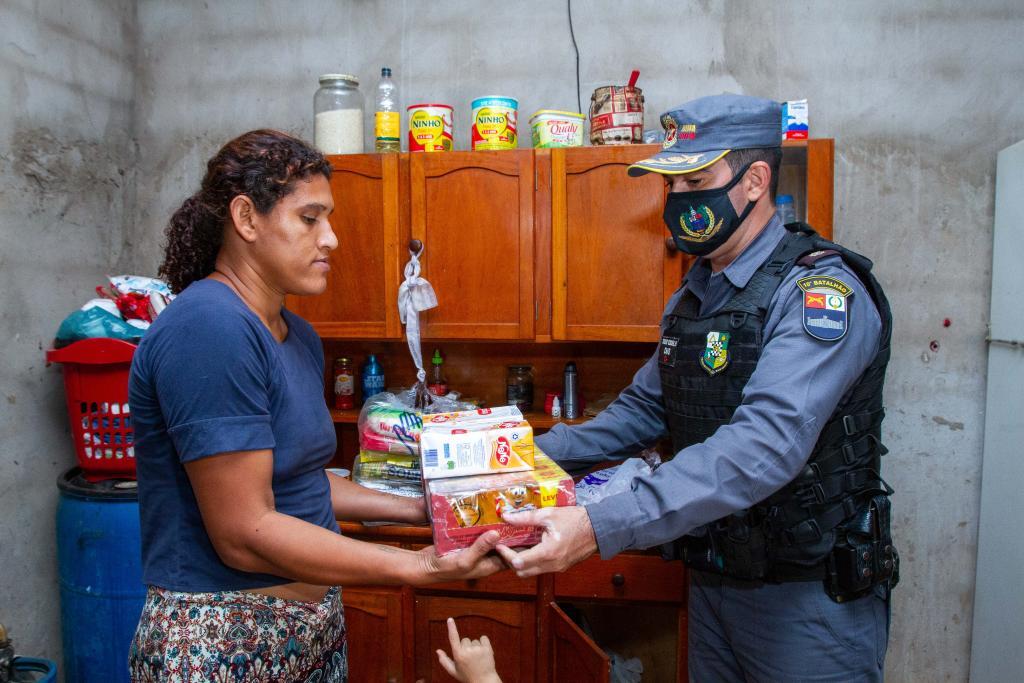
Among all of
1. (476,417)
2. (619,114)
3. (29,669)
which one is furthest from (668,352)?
(29,669)

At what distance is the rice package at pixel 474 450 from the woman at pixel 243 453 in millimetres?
136

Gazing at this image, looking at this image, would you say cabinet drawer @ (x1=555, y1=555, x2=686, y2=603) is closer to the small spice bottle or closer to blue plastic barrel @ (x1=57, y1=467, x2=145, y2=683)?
the small spice bottle

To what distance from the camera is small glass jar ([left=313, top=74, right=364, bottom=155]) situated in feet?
8.52

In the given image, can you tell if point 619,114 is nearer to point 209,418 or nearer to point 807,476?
point 807,476

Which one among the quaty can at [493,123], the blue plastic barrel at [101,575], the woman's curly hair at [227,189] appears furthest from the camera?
the quaty can at [493,123]

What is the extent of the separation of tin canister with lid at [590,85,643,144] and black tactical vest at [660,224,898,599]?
0.96 meters

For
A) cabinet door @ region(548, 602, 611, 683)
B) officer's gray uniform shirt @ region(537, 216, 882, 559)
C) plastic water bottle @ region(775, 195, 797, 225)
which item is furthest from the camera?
plastic water bottle @ region(775, 195, 797, 225)

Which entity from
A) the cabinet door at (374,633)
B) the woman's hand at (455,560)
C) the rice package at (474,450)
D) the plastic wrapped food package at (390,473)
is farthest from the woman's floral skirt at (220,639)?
the cabinet door at (374,633)

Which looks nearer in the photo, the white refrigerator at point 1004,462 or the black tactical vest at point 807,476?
the black tactical vest at point 807,476

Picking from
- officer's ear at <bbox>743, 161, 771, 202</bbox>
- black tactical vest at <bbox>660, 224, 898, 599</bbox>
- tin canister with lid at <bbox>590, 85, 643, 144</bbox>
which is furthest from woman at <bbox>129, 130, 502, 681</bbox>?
tin canister with lid at <bbox>590, 85, 643, 144</bbox>

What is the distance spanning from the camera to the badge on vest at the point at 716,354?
63.4 inches

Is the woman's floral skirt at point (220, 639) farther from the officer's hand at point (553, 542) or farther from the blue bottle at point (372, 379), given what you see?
the blue bottle at point (372, 379)

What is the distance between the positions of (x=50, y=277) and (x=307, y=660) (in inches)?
76.5

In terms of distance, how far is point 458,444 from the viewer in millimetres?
1312
